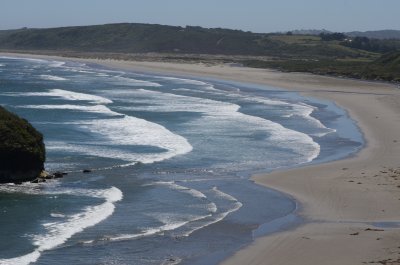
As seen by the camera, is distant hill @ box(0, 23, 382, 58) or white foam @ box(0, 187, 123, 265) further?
distant hill @ box(0, 23, 382, 58)

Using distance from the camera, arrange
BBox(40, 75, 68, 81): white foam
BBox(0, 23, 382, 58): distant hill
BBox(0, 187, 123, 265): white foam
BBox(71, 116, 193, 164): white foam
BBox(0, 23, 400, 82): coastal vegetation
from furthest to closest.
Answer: BBox(0, 23, 382, 58): distant hill < BBox(0, 23, 400, 82): coastal vegetation < BBox(40, 75, 68, 81): white foam < BBox(71, 116, 193, 164): white foam < BBox(0, 187, 123, 265): white foam

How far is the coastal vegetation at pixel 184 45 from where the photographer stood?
126750 mm

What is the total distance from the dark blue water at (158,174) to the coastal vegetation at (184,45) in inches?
2151

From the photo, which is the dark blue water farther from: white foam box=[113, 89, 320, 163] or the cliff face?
the cliff face

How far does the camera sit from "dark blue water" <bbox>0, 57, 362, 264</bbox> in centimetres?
1691

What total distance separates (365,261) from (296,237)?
242 centimetres

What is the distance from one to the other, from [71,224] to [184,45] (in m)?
134

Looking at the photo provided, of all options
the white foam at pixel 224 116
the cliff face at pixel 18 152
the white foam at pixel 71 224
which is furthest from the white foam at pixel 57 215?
the white foam at pixel 224 116

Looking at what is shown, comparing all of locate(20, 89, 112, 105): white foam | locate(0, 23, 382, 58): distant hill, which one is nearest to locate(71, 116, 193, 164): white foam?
locate(20, 89, 112, 105): white foam

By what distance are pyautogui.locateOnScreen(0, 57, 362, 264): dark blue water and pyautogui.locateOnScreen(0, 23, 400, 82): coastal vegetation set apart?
179 feet

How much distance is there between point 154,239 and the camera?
1725 cm

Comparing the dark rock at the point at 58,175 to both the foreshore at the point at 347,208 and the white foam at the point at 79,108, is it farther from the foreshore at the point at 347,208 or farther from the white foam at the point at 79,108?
the white foam at the point at 79,108

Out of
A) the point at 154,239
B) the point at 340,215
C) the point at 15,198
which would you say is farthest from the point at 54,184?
the point at 340,215

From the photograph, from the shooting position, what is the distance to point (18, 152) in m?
22.7
